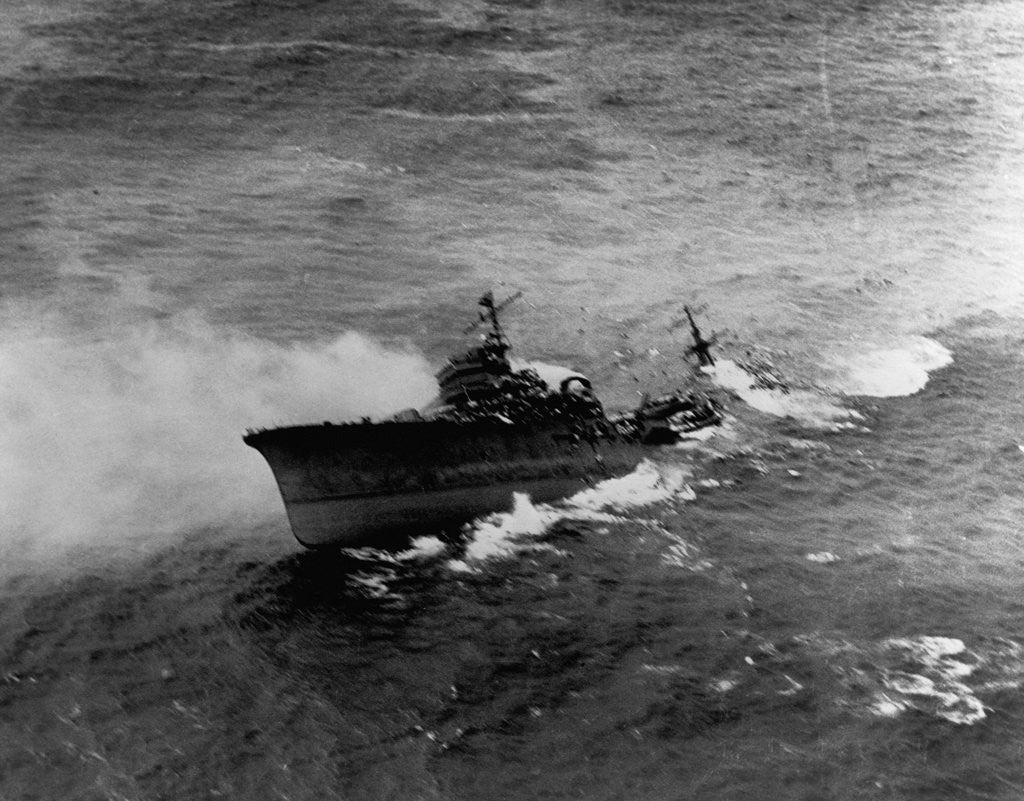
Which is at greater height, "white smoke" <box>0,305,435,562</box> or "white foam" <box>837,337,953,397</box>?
"white smoke" <box>0,305,435,562</box>

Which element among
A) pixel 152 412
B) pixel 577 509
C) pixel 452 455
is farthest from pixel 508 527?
pixel 152 412

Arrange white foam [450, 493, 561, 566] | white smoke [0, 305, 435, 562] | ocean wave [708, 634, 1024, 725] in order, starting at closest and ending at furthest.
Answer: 1. ocean wave [708, 634, 1024, 725]
2. white smoke [0, 305, 435, 562]
3. white foam [450, 493, 561, 566]

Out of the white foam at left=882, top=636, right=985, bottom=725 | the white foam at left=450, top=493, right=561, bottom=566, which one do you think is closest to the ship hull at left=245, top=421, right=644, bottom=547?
the white foam at left=450, top=493, right=561, bottom=566

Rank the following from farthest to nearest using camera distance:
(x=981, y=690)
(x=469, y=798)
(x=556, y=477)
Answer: (x=556, y=477) < (x=981, y=690) < (x=469, y=798)

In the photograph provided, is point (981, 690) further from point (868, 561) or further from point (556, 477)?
point (556, 477)

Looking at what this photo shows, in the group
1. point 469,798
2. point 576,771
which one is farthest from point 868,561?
point 469,798

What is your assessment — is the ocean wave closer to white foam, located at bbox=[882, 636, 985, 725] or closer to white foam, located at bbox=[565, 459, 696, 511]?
white foam, located at bbox=[882, 636, 985, 725]
